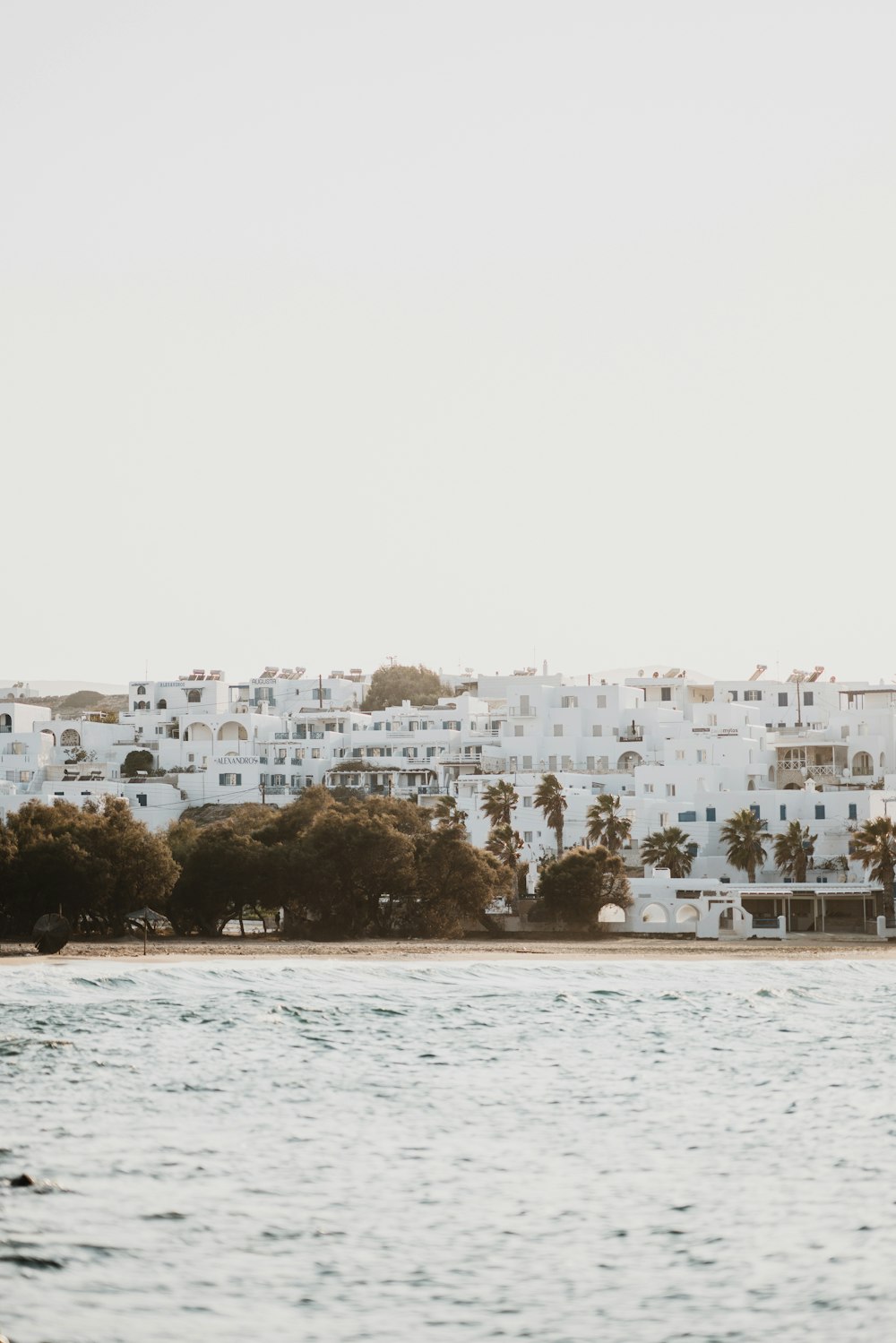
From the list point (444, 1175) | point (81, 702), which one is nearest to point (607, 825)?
point (444, 1175)

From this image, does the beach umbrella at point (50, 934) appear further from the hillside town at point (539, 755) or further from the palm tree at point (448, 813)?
the hillside town at point (539, 755)

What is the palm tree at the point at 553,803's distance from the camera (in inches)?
3127

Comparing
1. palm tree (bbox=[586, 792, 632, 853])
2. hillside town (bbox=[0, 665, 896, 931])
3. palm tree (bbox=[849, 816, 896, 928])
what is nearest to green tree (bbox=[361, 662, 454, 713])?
hillside town (bbox=[0, 665, 896, 931])

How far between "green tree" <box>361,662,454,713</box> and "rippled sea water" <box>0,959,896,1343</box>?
91874mm

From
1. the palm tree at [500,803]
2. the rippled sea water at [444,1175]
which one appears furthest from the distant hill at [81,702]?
the rippled sea water at [444,1175]

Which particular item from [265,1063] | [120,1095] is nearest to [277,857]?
[265,1063]

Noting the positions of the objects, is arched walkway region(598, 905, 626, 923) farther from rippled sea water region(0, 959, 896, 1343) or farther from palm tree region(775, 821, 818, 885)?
rippled sea water region(0, 959, 896, 1343)

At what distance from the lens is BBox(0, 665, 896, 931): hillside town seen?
3120 inches

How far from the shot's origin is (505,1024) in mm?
41156

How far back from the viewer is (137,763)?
350 feet

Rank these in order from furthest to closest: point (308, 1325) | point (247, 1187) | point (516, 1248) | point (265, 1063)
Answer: point (265, 1063) → point (247, 1187) → point (516, 1248) → point (308, 1325)

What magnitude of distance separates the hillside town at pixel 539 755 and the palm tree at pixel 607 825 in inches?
23.9

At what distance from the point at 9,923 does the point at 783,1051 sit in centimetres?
3563

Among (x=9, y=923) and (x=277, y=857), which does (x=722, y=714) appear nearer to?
(x=277, y=857)
